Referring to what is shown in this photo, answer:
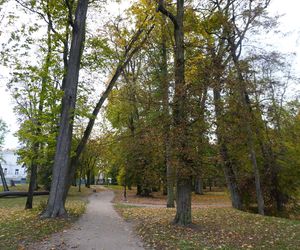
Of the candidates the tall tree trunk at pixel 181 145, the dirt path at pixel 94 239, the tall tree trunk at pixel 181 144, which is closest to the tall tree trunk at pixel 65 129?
the dirt path at pixel 94 239

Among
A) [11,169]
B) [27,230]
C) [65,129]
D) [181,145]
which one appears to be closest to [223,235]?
[181,145]

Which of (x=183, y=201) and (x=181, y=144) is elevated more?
(x=181, y=144)

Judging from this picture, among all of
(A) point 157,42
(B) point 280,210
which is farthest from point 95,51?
(B) point 280,210

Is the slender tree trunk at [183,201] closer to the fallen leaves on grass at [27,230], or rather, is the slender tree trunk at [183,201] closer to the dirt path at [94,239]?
the dirt path at [94,239]

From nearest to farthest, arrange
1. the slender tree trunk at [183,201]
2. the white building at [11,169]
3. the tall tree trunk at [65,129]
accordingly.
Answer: the slender tree trunk at [183,201], the tall tree trunk at [65,129], the white building at [11,169]

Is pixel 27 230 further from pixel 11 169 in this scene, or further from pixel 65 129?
pixel 11 169

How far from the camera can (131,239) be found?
7727 mm

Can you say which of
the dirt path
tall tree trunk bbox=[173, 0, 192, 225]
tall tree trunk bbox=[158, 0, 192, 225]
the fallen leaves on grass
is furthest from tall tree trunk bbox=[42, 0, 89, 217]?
tall tree trunk bbox=[173, 0, 192, 225]

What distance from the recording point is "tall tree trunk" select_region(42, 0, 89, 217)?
1091cm

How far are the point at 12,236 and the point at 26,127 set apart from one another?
6.57 m

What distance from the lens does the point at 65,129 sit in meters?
11.3

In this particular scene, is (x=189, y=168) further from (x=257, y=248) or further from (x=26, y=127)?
(x=26, y=127)

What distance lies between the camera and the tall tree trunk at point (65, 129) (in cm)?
1091

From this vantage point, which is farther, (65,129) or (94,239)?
(65,129)
